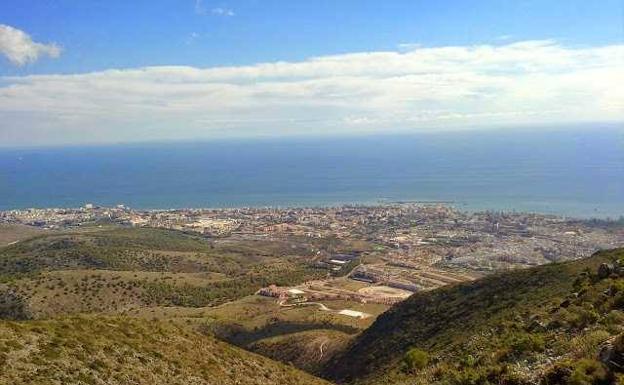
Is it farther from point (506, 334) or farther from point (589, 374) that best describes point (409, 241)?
point (589, 374)

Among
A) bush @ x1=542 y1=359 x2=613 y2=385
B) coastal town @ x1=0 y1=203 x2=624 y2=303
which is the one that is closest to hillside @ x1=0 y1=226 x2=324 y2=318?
coastal town @ x1=0 y1=203 x2=624 y2=303

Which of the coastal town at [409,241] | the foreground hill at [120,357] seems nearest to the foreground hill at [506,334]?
the foreground hill at [120,357]

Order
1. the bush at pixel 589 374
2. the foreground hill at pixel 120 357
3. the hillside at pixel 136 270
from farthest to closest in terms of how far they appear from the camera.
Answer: the hillside at pixel 136 270, the foreground hill at pixel 120 357, the bush at pixel 589 374

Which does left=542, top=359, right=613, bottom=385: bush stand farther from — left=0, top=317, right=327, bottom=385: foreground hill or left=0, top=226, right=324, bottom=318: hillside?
left=0, top=226, right=324, bottom=318: hillside

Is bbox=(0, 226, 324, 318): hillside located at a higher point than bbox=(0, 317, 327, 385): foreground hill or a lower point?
lower

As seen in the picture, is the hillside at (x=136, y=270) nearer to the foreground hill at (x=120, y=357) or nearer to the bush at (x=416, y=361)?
the foreground hill at (x=120, y=357)

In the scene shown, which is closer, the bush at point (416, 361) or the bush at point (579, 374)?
the bush at point (579, 374)
